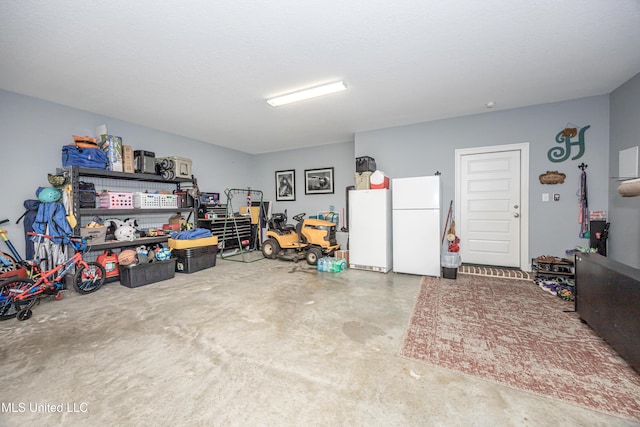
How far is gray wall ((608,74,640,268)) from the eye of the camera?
3121 mm

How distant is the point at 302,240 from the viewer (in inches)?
206

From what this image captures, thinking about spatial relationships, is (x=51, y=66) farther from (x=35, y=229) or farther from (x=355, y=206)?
(x=355, y=206)

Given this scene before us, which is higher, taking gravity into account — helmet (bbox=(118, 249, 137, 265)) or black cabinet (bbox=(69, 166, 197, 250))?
black cabinet (bbox=(69, 166, 197, 250))

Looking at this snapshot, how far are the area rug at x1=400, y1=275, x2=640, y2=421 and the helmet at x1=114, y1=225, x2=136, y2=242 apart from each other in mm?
4435

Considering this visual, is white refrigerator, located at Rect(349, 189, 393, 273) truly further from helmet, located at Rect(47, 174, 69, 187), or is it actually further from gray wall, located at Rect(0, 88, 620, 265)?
helmet, located at Rect(47, 174, 69, 187)

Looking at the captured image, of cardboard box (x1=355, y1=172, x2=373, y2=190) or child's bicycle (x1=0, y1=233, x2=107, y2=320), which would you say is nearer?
child's bicycle (x1=0, y1=233, x2=107, y2=320)

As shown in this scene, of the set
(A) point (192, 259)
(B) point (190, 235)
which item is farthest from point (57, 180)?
(A) point (192, 259)

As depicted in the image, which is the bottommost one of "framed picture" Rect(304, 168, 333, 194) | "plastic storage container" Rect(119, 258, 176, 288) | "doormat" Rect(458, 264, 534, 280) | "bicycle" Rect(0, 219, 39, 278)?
"doormat" Rect(458, 264, 534, 280)

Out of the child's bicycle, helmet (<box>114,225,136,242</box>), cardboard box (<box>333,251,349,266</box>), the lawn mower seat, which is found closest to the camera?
the child's bicycle

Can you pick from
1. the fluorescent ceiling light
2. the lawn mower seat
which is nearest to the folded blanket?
the lawn mower seat

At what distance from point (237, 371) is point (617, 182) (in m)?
5.35

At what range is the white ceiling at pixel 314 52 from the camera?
81.2 inches

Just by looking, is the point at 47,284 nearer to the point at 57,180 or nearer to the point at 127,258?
the point at 127,258

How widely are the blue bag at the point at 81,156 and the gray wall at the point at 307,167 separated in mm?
4065
